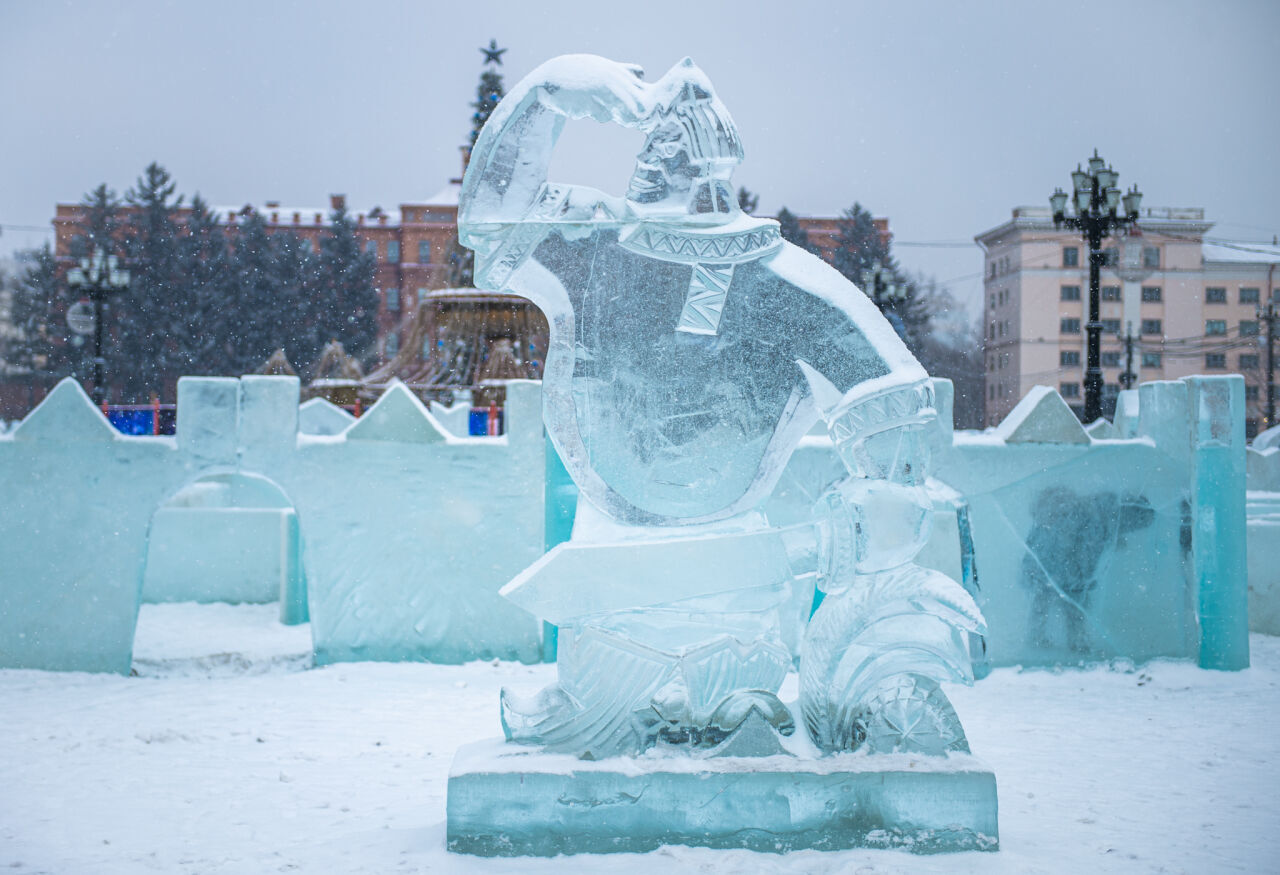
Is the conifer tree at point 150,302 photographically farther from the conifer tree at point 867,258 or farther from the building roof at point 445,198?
the conifer tree at point 867,258

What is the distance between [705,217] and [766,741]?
173cm

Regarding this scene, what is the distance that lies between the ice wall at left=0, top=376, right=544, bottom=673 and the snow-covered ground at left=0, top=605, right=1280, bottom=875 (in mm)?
268

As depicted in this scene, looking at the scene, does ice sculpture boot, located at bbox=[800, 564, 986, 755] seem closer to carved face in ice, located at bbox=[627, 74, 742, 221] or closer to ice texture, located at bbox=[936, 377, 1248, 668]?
carved face in ice, located at bbox=[627, 74, 742, 221]

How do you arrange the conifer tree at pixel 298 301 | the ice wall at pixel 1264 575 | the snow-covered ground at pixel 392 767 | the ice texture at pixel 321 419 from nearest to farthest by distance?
1. the snow-covered ground at pixel 392 767
2. the ice wall at pixel 1264 575
3. the ice texture at pixel 321 419
4. the conifer tree at pixel 298 301

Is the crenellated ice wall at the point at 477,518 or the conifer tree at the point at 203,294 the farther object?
the conifer tree at the point at 203,294

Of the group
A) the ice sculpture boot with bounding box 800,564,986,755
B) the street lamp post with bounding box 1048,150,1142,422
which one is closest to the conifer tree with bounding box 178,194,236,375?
the street lamp post with bounding box 1048,150,1142,422

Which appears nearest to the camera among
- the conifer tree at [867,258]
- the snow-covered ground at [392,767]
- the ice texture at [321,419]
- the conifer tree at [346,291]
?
the snow-covered ground at [392,767]

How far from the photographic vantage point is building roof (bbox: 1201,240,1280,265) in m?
13.6

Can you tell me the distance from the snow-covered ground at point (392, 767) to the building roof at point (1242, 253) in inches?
314

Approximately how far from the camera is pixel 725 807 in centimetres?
329

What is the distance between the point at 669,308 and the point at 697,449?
48cm

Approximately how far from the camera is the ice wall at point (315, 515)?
689 centimetres

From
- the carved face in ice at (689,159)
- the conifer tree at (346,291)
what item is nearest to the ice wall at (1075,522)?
the carved face in ice at (689,159)

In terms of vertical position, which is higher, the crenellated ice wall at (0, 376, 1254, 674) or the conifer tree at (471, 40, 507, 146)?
the conifer tree at (471, 40, 507, 146)
